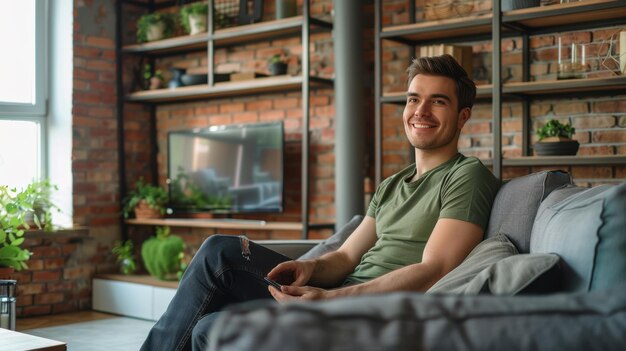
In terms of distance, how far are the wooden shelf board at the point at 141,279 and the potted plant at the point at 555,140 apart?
231 centimetres

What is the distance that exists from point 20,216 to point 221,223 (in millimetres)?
1201

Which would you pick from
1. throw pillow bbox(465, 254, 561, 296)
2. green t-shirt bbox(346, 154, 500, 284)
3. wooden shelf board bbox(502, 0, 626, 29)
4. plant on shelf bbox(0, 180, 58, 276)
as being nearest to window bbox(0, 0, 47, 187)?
plant on shelf bbox(0, 180, 58, 276)

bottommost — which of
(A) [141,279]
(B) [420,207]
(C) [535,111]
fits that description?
(A) [141,279]

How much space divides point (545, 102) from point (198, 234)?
103 inches

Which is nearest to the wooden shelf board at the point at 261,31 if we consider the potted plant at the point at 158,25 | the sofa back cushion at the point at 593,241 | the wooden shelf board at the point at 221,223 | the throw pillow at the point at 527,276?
the potted plant at the point at 158,25

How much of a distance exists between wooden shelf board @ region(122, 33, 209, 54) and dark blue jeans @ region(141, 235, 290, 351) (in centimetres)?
287

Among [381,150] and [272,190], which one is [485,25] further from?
[272,190]

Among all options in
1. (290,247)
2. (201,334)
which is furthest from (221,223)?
(201,334)

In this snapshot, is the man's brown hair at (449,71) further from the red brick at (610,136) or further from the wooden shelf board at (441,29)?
the red brick at (610,136)

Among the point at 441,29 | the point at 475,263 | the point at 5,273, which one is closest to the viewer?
the point at 475,263

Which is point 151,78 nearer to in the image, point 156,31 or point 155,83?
point 155,83

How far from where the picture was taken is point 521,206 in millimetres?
2172

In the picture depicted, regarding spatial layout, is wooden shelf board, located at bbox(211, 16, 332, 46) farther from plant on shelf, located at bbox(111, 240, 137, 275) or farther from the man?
the man

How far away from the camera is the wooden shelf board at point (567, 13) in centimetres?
349
